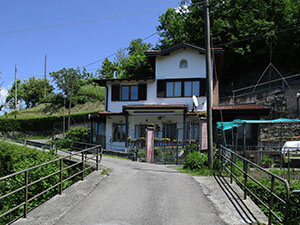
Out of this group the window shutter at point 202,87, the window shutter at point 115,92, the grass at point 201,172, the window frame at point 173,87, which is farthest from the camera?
the window shutter at point 115,92

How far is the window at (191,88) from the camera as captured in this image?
22.3 metres

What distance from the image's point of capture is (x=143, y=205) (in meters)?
7.01

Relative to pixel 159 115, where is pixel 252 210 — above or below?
below

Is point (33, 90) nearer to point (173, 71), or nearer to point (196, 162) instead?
point (173, 71)

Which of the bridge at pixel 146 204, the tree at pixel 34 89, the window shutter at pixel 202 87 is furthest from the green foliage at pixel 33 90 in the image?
the bridge at pixel 146 204

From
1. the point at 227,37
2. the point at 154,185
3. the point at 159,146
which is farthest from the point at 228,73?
the point at 154,185

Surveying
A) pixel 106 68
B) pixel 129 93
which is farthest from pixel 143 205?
pixel 106 68

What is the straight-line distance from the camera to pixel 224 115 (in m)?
20.8

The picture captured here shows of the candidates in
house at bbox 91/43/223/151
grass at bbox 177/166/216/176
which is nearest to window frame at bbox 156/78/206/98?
house at bbox 91/43/223/151

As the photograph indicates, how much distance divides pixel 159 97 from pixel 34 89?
41628mm

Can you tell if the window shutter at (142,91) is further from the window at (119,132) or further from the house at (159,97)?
the window at (119,132)

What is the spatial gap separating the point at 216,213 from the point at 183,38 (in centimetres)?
3096

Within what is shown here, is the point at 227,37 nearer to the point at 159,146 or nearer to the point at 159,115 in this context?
the point at 159,115

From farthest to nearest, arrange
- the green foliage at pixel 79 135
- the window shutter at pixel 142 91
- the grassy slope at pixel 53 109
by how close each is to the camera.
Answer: the grassy slope at pixel 53 109
the green foliage at pixel 79 135
the window shutter at pixel 142 91
